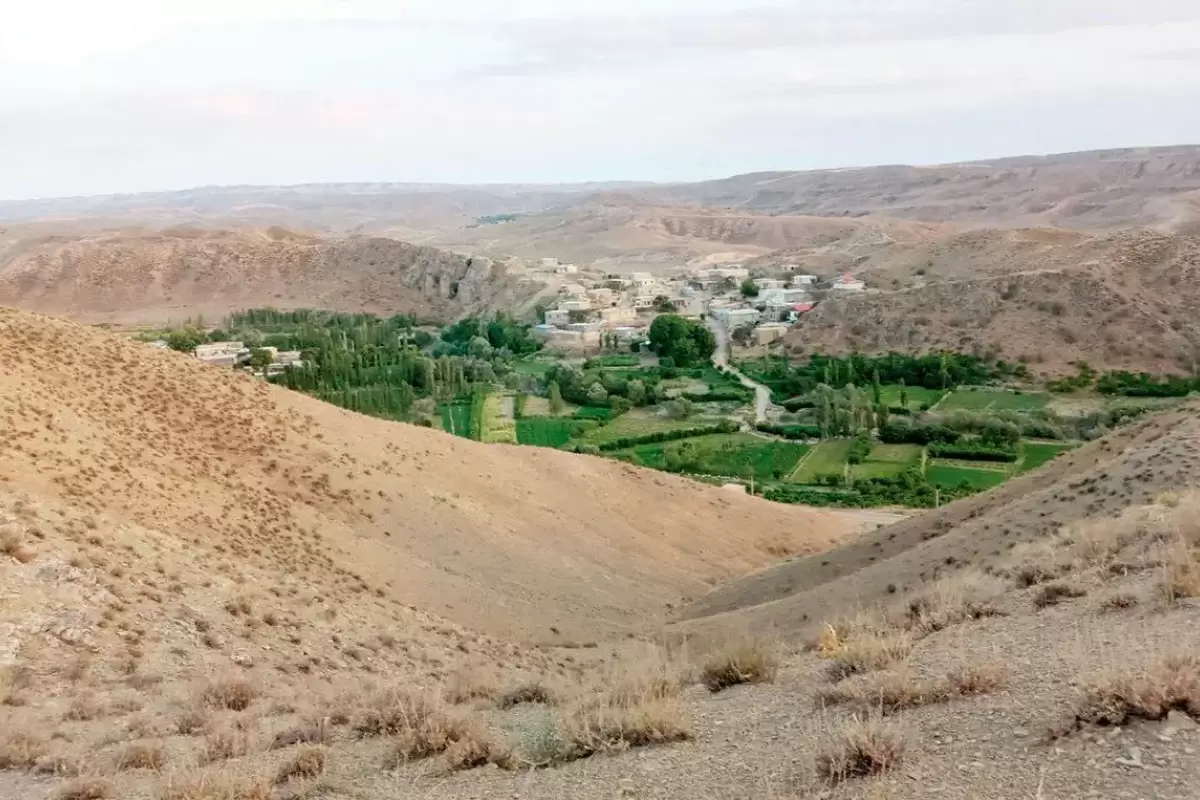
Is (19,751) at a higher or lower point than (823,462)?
higher

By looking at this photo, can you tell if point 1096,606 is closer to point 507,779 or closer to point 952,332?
point 507,779

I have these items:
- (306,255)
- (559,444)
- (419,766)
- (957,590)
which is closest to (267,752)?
(419,766)

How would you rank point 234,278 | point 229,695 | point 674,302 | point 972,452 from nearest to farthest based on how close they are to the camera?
point 229,695
point 972,452
point 674,302
point 234,278

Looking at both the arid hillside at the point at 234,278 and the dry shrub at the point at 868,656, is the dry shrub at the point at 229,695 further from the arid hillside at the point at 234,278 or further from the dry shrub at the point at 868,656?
the arid hillside at the point at 234,278

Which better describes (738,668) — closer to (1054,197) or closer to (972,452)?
(972,452)

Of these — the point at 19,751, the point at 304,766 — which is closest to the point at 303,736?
the point at 304,766

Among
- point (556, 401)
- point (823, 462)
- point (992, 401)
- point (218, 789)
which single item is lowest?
point (823, 462)

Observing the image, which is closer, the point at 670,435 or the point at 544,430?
the point at 670,435
